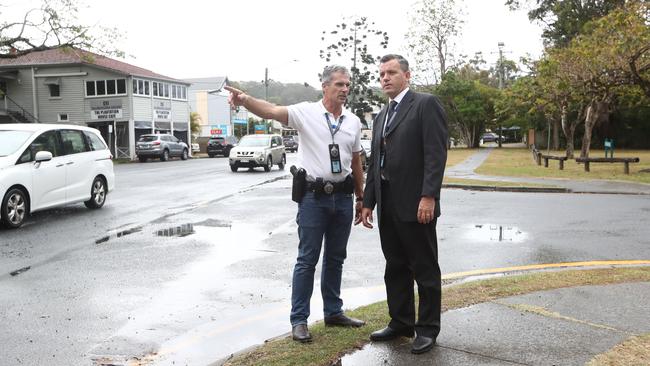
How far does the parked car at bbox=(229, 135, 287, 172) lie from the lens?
24.7m

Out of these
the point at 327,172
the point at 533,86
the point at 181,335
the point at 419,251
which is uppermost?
the point at 533,86

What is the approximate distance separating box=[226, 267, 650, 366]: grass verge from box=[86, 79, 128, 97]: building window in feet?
132

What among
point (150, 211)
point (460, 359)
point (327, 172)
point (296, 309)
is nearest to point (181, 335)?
point (296, 309)

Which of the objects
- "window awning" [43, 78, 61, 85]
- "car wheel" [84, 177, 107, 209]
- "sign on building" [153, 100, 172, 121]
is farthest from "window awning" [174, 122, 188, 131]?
"car wheel" [84, 177, 107, 209]

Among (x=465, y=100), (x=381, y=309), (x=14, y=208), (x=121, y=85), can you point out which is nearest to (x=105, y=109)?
(x=121, y=85)

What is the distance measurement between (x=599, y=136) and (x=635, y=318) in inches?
1971

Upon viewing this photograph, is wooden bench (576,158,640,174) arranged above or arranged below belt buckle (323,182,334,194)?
below

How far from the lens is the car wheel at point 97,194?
12091 mm

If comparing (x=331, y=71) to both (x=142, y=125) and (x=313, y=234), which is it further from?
(x=142, y=125)

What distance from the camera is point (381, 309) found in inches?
199

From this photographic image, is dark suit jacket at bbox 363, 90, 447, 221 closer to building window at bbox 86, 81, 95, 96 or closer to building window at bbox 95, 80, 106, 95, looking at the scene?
building window at bbox 95, 80, 106, 95

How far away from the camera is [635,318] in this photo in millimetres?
4621

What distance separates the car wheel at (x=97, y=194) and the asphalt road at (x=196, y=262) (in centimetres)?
27

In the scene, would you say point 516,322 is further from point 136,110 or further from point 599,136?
point 599,136
